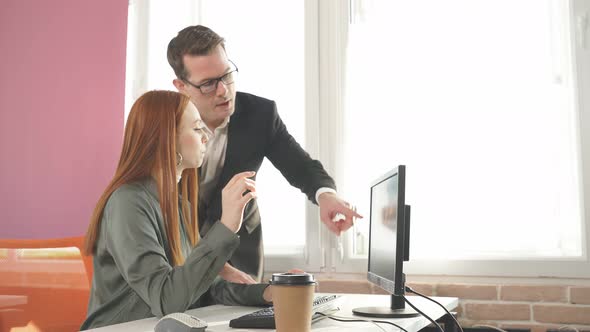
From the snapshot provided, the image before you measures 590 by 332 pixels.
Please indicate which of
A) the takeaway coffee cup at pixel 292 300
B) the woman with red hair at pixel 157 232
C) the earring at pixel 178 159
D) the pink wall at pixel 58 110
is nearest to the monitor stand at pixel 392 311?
the woman with red hair at pixel 157 232

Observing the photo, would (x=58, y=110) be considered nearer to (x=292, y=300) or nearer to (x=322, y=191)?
(x=322, y=191)

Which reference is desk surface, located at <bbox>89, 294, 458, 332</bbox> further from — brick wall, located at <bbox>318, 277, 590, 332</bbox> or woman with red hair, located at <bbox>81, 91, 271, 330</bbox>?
brick wall, located at <bbox>318, 277, 590, 332</bbox>

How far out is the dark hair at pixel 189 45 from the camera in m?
2.20

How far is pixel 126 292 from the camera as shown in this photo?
154 cm

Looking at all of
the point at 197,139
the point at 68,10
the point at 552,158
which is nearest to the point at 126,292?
the point at 197,139

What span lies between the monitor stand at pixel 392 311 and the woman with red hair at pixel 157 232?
27 centimetres

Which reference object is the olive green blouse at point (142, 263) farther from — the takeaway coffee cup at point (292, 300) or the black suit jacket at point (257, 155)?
the black suit jacket at point (257, 155)

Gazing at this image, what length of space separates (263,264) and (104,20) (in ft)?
4.80

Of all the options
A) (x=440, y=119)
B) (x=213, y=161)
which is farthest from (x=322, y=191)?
(x=440, y=119)

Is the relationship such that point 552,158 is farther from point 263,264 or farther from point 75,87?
point 75,87

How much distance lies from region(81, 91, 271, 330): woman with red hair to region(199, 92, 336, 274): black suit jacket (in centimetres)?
48

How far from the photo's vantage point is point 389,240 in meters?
1.51

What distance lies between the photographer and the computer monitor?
138 cm

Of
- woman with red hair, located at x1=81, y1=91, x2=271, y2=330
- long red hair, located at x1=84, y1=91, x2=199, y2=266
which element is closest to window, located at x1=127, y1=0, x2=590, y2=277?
woman with red hair, located at x1=81, y1=91, x2=271, y2=330
